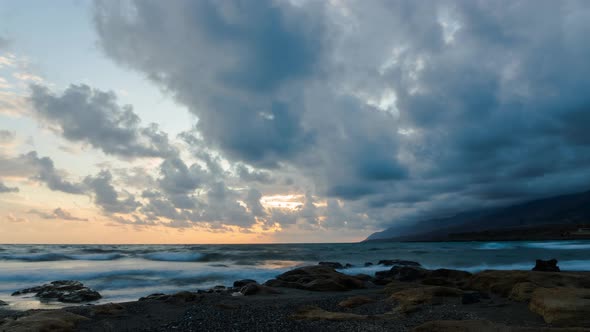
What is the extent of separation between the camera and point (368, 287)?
2158 cm

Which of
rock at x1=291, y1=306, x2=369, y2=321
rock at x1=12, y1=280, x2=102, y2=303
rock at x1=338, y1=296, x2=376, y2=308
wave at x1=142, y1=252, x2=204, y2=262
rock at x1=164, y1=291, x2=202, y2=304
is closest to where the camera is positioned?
rock at x1=291, y1=306, x2=369, y2=321

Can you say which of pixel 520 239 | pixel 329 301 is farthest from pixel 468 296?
pixel 520 239

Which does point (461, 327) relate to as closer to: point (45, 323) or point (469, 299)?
point (469, 299)

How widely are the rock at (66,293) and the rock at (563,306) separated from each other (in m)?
19.4

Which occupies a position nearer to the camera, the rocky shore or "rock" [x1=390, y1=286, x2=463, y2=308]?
the rocky shore

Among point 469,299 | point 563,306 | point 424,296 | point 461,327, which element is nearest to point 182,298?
point 424,296

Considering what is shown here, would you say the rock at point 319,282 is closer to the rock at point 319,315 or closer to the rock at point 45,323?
the rock at point 319,315

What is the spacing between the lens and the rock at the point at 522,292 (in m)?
12.6

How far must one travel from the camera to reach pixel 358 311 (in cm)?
1283

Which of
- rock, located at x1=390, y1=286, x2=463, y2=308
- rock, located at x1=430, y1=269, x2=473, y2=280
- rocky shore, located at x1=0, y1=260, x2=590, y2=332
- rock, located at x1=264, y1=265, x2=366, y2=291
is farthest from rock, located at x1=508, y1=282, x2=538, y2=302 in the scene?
rock, located at x1=264, y1=265, x2=366, y2=291

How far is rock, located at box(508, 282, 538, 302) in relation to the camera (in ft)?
41.5

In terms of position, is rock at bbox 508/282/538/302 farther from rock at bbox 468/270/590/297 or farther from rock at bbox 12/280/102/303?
rock at bbox 12/280/102/303

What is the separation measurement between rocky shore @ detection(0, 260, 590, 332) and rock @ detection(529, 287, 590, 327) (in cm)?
2

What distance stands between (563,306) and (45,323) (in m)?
14.0
